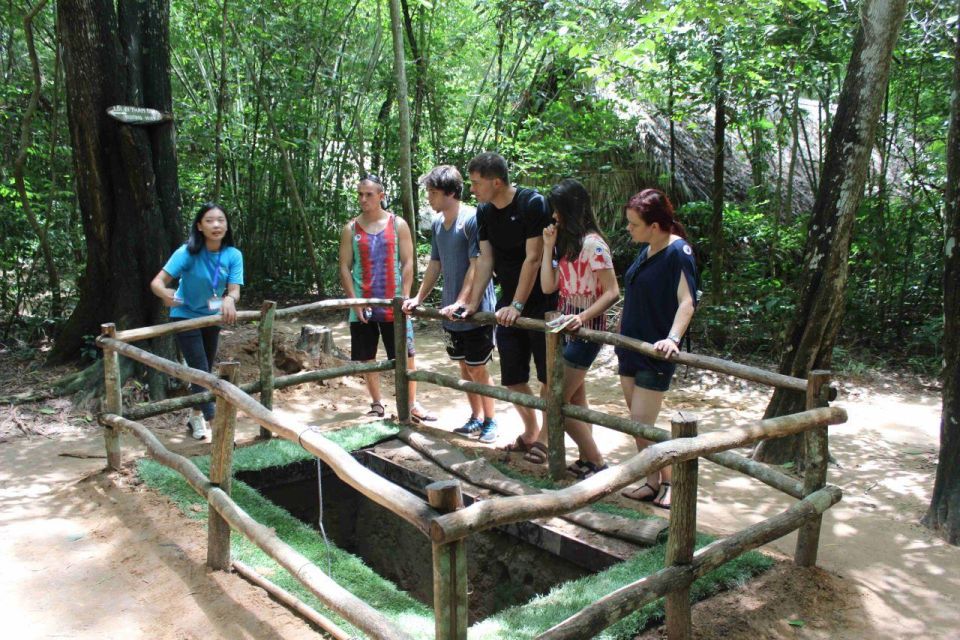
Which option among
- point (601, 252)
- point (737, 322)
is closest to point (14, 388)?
point (601, 252)

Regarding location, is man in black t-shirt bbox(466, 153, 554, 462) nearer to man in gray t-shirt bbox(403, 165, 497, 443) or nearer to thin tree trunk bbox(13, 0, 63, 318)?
man in gray t-shirt bbox(403, 165, 497, 443)

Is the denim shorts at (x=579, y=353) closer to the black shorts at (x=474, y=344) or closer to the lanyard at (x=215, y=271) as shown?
the black shorts at (x=474, y=344)

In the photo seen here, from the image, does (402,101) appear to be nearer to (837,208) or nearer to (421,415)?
(421,415)

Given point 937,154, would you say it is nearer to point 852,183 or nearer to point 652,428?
point 852,183

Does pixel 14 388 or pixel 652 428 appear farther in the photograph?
pixel 14 388

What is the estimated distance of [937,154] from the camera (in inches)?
317

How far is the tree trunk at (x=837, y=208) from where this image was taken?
168 inches

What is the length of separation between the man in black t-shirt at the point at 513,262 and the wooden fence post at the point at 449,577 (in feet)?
7.02

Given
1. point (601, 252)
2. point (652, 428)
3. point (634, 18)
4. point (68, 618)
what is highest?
point (634, 18)

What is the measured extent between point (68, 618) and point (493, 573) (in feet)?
6.38

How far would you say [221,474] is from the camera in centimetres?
325

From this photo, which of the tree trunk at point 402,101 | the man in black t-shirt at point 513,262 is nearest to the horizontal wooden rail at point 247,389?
the man in black t-shirt at point 513,262

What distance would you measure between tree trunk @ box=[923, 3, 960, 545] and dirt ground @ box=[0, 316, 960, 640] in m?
0.15

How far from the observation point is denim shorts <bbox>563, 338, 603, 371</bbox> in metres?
3.88
